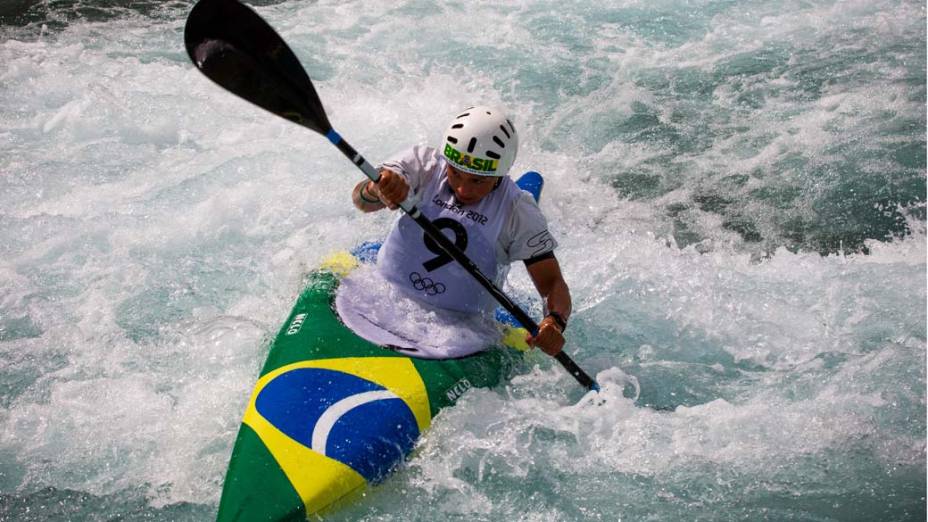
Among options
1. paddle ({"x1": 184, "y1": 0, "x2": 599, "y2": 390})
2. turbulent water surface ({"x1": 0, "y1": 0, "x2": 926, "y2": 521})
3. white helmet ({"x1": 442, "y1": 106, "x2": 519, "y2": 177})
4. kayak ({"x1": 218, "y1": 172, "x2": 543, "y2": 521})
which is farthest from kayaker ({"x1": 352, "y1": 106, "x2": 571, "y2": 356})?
turbulent water surface ({"x1": 0, "y1": 0, "x2": 926, "y2": 521})

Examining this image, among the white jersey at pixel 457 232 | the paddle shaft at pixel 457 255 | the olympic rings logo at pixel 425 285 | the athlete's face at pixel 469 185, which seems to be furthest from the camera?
the olympic rings logo at pixel 425 285

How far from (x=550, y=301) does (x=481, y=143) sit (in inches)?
29.3

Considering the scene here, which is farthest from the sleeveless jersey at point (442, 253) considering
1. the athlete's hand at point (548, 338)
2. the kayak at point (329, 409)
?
the athlete's hand at point (548, 338)

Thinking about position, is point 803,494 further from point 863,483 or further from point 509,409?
point 509,409

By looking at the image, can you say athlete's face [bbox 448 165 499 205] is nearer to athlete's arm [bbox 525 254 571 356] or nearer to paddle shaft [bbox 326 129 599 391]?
paddle shaft [bbox 326 129 599 391]

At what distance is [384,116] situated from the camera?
24.1 feet

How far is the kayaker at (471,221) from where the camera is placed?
11.4ft

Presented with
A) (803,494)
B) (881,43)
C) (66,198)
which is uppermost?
(881,43)

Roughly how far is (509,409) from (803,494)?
1.25 m

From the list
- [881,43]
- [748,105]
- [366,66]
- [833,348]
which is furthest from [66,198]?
[881,43]

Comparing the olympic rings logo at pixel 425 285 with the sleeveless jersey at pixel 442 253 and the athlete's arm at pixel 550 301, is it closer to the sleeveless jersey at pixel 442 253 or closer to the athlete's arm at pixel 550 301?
the sleeveless jersey at pixel 442 253

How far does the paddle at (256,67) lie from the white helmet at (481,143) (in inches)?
11.0

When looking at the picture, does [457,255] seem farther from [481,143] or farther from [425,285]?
[481,143]

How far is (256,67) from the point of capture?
11.2 feet
